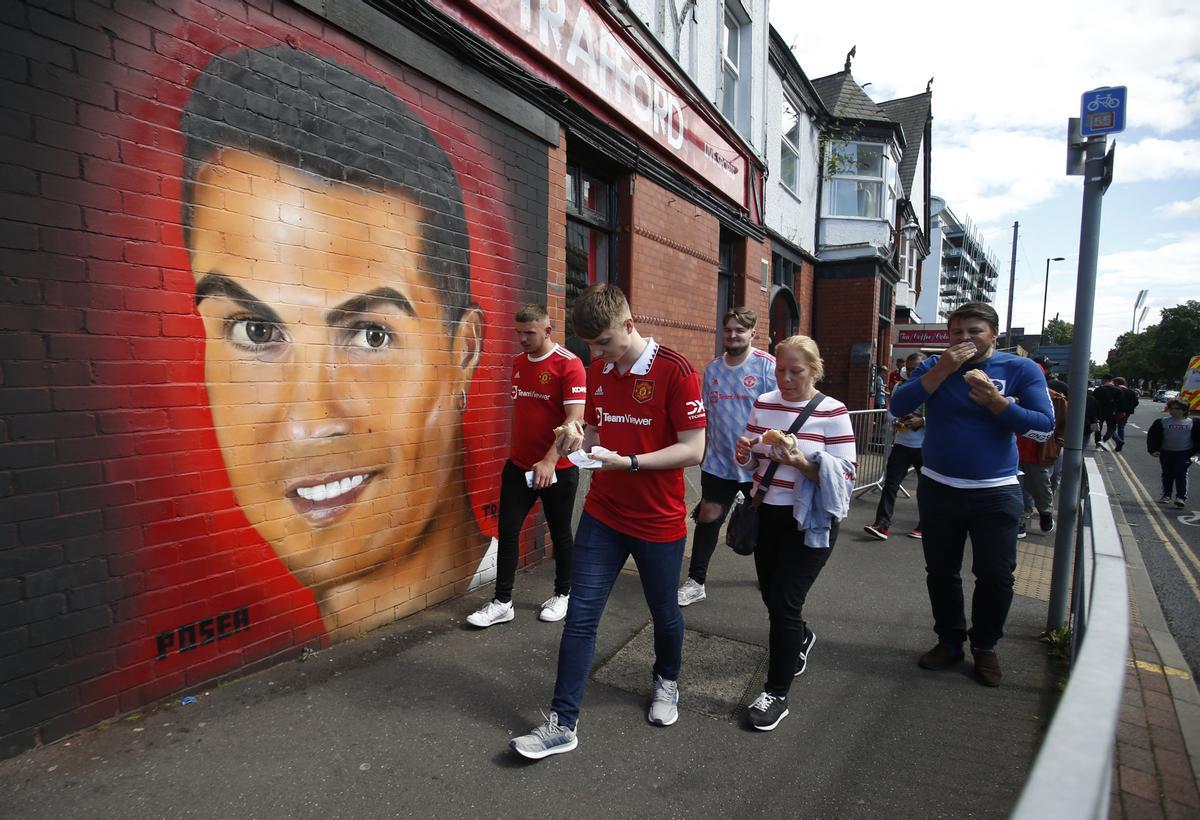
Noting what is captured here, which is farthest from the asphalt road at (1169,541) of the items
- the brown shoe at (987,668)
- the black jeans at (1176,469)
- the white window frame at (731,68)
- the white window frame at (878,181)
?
the white window frame at (731,68)

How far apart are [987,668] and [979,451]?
1.15 m

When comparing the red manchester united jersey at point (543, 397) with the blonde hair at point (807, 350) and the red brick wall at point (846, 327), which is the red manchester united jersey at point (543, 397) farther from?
the red brick wall at point (846, 327)

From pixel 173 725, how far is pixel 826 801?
270 centimetres

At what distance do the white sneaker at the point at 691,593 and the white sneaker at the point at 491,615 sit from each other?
115 centimetres

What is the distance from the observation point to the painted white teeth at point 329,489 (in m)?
3.27

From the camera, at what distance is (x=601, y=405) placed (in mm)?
2721

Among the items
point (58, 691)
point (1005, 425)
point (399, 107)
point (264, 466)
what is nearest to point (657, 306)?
point (399, 107)

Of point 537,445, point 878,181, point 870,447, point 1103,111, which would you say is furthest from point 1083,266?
point 878,181

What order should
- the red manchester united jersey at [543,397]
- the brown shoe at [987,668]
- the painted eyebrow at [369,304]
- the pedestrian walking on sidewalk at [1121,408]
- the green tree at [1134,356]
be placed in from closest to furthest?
the brown shoe at [987,668], the painted eyebrow at [369,304], the red manchester united jersey at [543,397], the pedestrian walking on sidewalk at [1121,408], the green tree at [1134,356]

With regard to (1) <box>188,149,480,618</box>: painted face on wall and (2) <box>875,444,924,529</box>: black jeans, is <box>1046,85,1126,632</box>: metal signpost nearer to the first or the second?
(2) <box>875,444,924,529</box>: black jeans

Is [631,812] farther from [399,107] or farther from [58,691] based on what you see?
[399,107]

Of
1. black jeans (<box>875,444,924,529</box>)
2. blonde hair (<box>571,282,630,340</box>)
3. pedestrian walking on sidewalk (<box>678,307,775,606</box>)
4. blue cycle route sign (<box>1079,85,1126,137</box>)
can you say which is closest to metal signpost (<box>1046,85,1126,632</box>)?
blue cycle route sign (<box>1079,85,1126,137</box>)

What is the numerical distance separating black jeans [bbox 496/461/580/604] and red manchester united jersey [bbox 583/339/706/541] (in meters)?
1.22

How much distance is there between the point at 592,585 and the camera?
8.50ft
